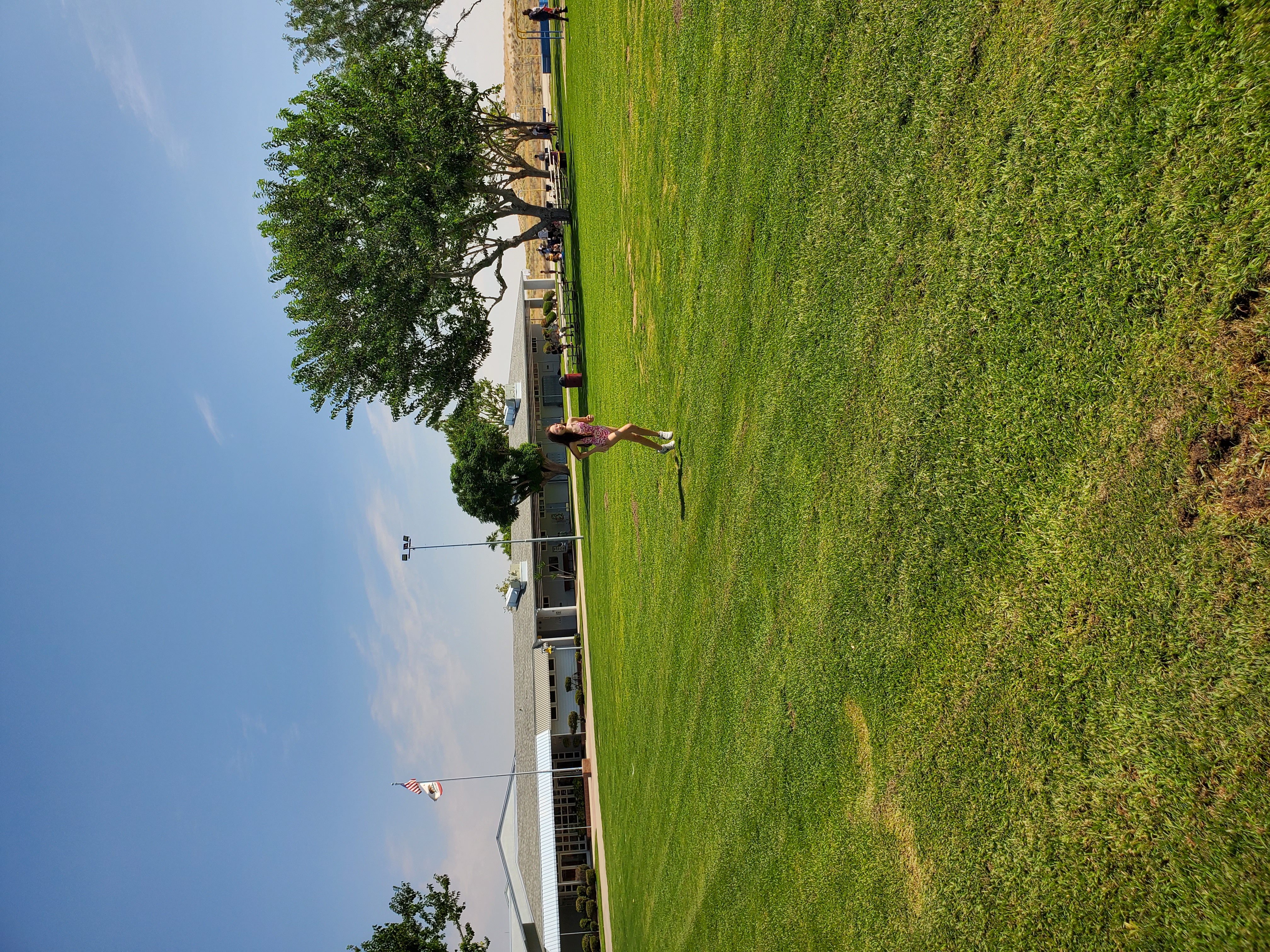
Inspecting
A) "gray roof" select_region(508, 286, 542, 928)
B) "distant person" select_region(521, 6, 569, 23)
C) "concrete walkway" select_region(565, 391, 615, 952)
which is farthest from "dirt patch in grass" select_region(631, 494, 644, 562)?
"distant person" select_region(521, 6, 569, 23)

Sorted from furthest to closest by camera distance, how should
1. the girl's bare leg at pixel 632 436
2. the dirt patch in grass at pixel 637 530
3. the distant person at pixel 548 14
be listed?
the distant person at pixel 548 14, the dirt patch in grass at pixel 637 530, the girl's bare leg at pixel 632 436

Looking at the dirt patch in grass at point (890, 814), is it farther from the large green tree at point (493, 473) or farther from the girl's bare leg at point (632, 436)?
the large green tree at point (493, 473)

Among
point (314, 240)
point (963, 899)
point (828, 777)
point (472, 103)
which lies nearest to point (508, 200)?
point (472, 103)

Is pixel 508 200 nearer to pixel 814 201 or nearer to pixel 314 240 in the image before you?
pixel 314 240

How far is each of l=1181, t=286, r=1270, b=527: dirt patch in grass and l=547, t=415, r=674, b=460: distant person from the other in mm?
8797

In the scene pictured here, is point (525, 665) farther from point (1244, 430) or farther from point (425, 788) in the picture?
point (1244, 430)

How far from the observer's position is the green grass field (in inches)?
137

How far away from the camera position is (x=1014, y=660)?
449 centimetres

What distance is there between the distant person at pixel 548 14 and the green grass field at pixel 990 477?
77.9 feet

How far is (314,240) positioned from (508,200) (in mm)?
7442

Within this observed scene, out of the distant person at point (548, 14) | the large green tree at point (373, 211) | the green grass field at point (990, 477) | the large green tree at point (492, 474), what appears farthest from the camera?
the large green tree at point (492, 474)

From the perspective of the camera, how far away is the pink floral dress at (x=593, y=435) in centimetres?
1216

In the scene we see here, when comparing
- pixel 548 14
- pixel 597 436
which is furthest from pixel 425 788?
pixel 548 14

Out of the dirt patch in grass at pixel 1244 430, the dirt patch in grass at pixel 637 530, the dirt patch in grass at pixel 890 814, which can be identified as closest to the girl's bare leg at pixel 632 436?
the dirt patch in grass at pixel 637 530
